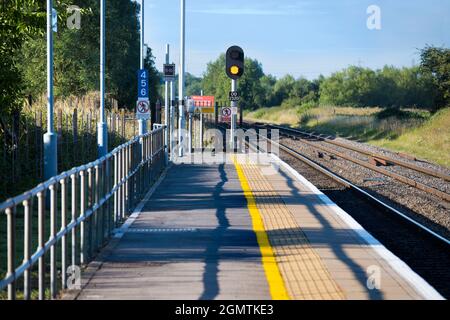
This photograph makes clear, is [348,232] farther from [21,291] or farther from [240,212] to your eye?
[21,291]

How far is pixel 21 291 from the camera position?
852 centimetres

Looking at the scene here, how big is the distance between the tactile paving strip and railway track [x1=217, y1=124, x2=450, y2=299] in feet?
5.16

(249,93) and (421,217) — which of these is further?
(249,93)

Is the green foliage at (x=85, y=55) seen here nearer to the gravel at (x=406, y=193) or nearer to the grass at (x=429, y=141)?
the grass at (x=429, y=141)

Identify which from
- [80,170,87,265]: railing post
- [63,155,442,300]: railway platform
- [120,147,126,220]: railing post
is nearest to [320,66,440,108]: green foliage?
[63,155,442,300]: railway platform

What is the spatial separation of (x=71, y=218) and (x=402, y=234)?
654cm

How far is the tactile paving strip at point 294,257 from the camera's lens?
8.18 metres

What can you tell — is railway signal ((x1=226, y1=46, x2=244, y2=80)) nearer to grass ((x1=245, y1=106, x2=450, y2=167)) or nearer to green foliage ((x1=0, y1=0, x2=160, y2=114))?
grass ((x1=245, y1=106, x2=450, y2=167))

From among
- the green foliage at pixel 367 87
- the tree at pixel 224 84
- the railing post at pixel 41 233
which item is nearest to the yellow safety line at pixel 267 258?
the railing post at pixel 41 233

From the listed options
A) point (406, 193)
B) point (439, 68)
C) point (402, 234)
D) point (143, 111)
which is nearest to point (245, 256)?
point (402, 234)

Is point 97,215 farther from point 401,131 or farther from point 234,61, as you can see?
point 401,131

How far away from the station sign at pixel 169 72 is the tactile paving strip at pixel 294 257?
11559mm
